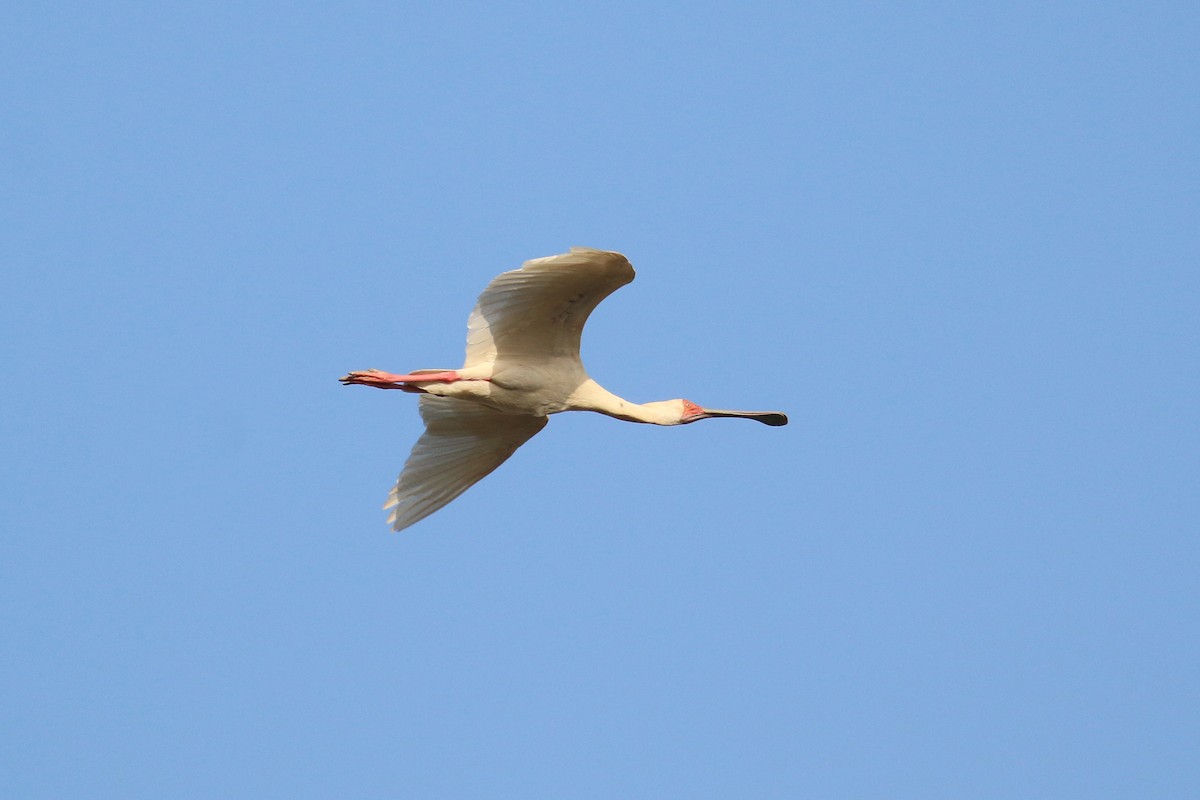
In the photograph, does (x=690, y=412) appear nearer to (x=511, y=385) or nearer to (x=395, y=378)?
(x=511, y=385)

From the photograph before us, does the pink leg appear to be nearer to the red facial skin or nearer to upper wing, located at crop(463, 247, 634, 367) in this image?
upper wing, located at crop(463, 247, 634, 367)

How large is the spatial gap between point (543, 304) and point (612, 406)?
66.4 inches

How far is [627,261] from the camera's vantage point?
15.6 m

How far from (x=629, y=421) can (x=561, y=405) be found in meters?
0.85

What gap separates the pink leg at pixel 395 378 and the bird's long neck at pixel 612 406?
1293 mm

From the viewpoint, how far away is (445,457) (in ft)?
62.0

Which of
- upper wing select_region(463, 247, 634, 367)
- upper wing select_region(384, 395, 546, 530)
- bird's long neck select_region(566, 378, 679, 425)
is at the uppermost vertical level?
upper wing select_region(463, 247, 634, 367)

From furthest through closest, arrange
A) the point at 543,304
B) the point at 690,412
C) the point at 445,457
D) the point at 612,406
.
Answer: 1. the point at 445,457
2. the point at 690,412
3. the point at 612,406
4. the point at 543,304

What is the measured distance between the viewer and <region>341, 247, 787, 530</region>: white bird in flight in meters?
16.1

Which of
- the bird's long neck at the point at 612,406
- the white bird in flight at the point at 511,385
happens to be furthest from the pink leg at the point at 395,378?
the bird's long neck at the point at 612,406

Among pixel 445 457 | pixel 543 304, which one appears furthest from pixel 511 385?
pixel 445 457

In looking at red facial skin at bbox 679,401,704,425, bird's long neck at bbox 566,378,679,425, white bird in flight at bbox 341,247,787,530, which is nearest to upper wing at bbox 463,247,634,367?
white bird in flight at bbox 341,247,787,530

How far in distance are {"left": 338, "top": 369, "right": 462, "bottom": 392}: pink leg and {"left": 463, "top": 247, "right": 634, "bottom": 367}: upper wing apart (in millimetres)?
284

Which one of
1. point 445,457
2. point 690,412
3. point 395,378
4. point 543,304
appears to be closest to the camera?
point 543,304
